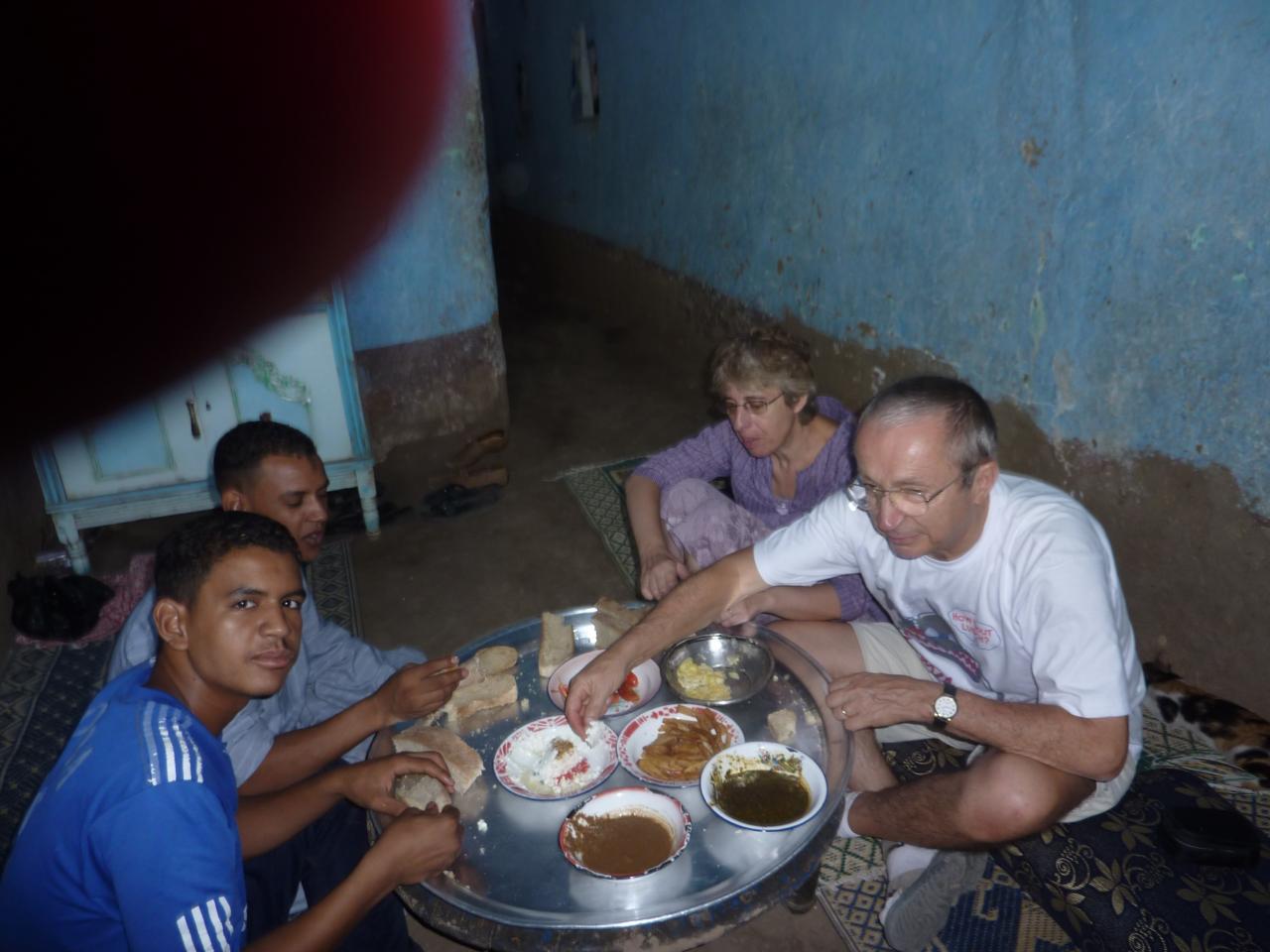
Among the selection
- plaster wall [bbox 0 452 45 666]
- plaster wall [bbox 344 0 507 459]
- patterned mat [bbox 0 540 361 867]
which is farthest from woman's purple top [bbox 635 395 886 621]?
plaster wall [bbox 0 452 45 666]

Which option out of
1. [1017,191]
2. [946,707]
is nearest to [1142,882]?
[946,707]

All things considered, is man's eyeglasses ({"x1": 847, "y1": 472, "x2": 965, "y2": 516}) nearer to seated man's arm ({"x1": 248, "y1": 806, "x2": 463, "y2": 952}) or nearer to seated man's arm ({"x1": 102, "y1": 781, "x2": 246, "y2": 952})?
seated man's arm ({"x1": 248, "y1": 806, "x2": 463, "y2": 952})

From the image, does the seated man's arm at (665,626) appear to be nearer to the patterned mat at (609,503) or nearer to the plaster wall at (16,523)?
the patterned mat at (609,503)

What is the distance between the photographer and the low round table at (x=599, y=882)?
141 centimetres

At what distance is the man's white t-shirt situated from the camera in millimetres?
1788

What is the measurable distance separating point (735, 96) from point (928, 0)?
6.86 ft

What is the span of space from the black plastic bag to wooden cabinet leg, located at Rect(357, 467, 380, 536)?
1.37 meters

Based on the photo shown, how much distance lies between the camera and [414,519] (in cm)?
488

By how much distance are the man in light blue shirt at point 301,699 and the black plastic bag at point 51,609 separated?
6.49ft

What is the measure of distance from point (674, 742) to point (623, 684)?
0.88 feet

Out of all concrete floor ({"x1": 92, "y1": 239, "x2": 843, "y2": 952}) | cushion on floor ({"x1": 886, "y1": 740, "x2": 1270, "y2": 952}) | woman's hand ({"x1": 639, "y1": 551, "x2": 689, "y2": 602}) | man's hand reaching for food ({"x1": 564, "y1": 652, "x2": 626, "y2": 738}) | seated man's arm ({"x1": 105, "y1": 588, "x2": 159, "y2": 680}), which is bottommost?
concrete floor ({"x1": 92, "y1": 239, "x2": 843, "y2": 952})

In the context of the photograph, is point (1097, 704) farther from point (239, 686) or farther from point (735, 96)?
point (735, 96)

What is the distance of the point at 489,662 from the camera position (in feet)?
6.92

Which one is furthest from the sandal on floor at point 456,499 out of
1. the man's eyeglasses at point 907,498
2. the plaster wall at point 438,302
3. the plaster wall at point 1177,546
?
the man's eyeglasses at point 907,498
